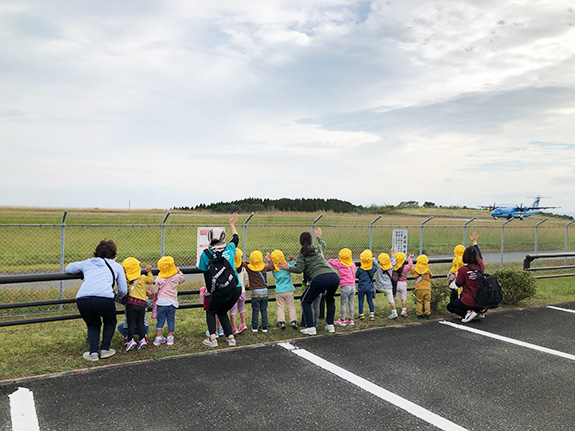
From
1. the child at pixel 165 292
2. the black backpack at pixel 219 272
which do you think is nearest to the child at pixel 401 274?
the black backpack at pixel 219 272

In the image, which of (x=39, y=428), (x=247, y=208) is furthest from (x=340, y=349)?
(x=247, y=208)

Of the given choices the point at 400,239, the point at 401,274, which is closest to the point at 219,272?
the point at 401,274

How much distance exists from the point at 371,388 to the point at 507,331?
3855mm

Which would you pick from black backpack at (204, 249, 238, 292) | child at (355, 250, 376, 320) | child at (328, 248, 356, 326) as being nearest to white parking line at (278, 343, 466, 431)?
black backpack at (204, 249, 238, 292)

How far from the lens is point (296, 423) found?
386cm

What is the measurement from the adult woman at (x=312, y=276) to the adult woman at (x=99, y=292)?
2391 millimetres

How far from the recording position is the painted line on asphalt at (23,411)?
147 inches

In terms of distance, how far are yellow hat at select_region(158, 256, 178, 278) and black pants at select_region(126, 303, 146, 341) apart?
534 millimetres

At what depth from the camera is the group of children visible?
5.83m

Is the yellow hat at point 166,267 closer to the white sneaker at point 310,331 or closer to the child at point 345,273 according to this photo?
the white sneaker at point 310,331

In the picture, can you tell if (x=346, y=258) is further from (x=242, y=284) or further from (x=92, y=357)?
(x=92, y=357)

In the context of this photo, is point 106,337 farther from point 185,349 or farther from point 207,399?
point 207,399

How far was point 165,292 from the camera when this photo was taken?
594cm

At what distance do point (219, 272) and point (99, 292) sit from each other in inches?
58.2
